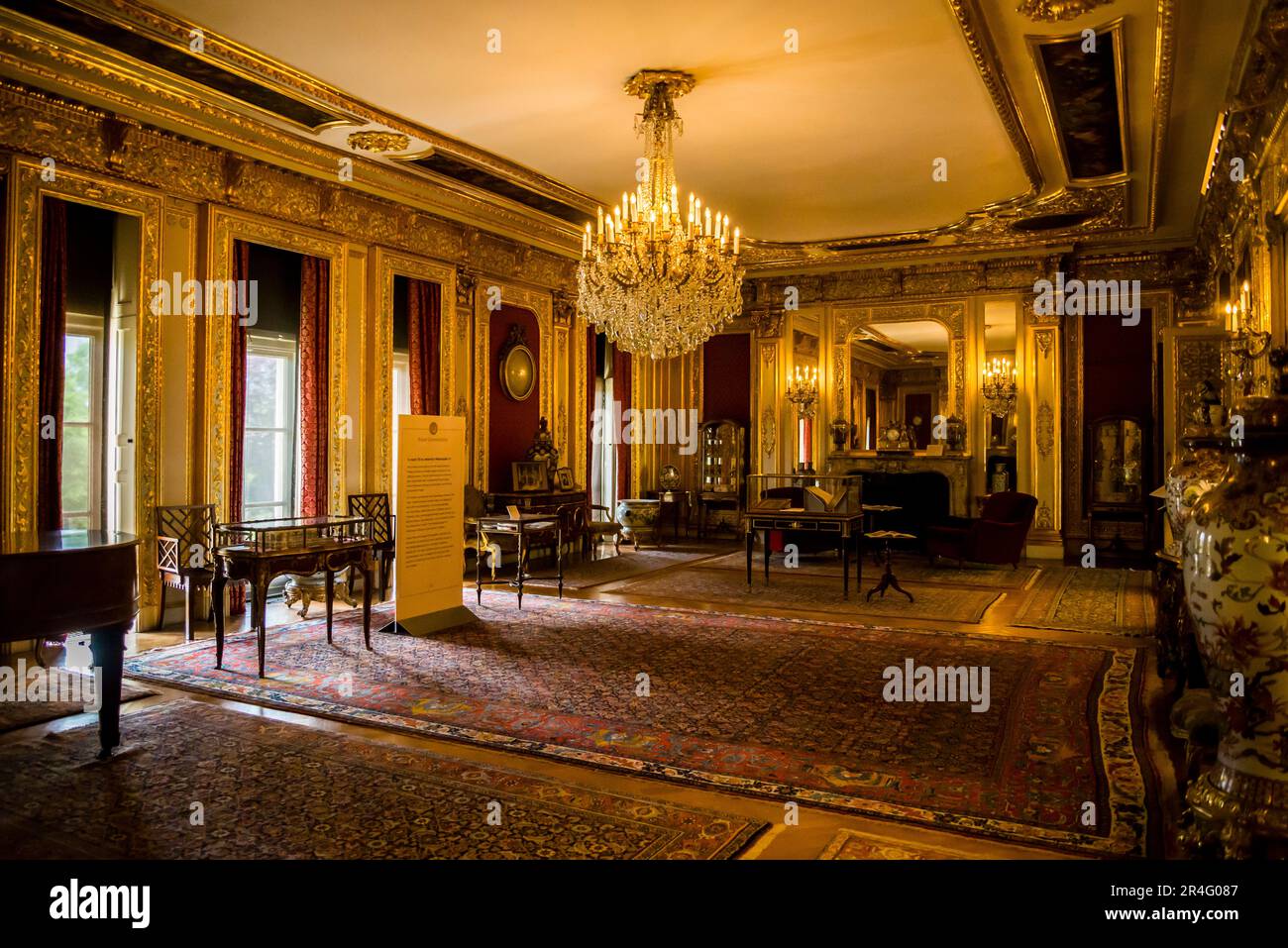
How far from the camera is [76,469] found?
6332 mm

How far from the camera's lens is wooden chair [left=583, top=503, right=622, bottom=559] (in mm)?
9797

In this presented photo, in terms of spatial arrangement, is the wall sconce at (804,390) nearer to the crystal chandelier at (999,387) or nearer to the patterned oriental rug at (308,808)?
the crystal chandelier at (999,387)

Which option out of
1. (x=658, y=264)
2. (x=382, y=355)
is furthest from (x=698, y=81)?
(x=382, y=355)

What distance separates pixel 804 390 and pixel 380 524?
628cm

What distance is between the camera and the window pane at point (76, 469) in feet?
20.6

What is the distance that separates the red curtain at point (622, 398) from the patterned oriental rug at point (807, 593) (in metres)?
3.52

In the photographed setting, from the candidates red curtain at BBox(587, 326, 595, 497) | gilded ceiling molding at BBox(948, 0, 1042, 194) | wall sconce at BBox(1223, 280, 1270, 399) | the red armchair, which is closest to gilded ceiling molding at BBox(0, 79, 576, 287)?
red curtain at BBox(587, 326, 595, 497)

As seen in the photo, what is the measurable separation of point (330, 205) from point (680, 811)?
6.65 meters

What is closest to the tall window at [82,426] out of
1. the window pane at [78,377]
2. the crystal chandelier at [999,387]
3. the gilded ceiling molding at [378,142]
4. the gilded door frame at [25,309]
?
the window pane at [78,377]

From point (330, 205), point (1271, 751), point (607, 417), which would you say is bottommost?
point (1271, 751)

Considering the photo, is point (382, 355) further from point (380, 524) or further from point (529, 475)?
point (529, 475)

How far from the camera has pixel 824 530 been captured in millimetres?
7641
